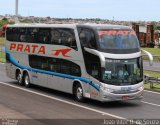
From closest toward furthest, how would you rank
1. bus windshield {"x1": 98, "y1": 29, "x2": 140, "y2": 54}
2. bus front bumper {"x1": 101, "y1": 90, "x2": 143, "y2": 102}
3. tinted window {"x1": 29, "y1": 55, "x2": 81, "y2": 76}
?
bus front bumper {"x1": 101, "y1": 90, "x2": 143, "y2": 102}, bus windshield {"x1": 98, "y1": 29, "x2": 140, "y2": 54}, tinted window {"x1": 29, "y1": 55, "x2": 81, "y2": 76}

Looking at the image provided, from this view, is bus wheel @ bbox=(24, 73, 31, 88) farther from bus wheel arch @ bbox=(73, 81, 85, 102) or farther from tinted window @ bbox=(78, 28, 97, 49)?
tinted window @ bbox=(78, 28, 97, 49)

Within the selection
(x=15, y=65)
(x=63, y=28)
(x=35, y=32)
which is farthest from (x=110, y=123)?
(x=15, y=65)

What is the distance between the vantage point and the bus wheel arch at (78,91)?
63.1 ft

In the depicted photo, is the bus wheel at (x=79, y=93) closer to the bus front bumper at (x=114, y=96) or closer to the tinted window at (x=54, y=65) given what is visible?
the tinted window at (x=54, y=65)

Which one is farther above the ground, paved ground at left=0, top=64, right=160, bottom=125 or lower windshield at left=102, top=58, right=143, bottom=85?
lower windshield at left=102, top=58, right=143, bottom=85

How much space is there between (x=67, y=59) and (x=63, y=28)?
5.01 feet

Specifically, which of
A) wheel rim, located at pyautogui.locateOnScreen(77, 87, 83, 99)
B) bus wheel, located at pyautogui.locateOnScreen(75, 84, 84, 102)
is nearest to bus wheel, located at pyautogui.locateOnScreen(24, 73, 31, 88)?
bus wheel, located at pyautogui.locateOnScreen(75, 84, 84, 102)

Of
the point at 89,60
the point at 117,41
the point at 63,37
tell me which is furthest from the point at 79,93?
the point at 63,37

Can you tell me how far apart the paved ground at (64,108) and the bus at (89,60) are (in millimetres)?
527

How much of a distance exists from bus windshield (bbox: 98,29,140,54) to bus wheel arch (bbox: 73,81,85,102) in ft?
7.36

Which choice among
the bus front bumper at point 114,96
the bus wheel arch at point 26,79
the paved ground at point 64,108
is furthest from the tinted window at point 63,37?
the bus wheel arch at point 26,79

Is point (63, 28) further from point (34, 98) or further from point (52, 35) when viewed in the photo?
point (34, 98)

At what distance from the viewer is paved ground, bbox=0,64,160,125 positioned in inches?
Answer: 591

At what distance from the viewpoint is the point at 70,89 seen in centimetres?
2019
